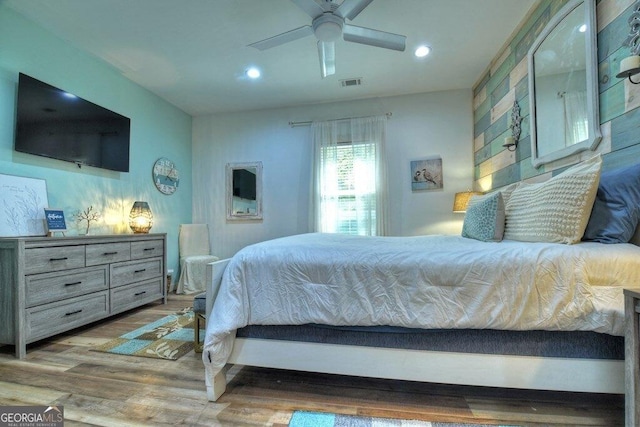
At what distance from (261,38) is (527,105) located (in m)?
2.45

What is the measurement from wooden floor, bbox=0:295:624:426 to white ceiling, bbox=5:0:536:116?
8.66 ft

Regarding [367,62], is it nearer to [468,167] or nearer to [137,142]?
[468,167]

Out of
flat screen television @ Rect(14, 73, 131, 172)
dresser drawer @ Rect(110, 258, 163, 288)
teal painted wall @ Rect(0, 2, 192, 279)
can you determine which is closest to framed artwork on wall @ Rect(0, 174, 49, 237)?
teal painted wall @ Rect(0, 2, 192, 279)

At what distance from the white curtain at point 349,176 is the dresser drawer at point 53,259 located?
248 centimetres

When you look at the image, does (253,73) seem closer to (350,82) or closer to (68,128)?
(350,82)

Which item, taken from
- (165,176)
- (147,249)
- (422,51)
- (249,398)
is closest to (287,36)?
(422,51)

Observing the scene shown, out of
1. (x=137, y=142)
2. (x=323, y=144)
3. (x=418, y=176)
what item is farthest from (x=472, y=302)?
(x=137, y=142)

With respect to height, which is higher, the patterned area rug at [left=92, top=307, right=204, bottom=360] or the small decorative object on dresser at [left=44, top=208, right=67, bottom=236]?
the small decorative object on dresser at [left=44, top=208, right=67, bottom=236]

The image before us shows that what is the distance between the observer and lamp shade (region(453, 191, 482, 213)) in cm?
315

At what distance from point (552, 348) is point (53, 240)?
319cm

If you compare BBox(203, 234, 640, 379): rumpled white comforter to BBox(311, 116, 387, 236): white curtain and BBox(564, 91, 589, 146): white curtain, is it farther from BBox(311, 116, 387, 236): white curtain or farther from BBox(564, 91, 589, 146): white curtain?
BBox(311, 116, 387, 236): white curtain

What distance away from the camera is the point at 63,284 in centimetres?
212

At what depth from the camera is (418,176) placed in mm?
3635

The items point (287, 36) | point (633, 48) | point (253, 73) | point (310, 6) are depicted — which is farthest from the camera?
point (253, 73)
